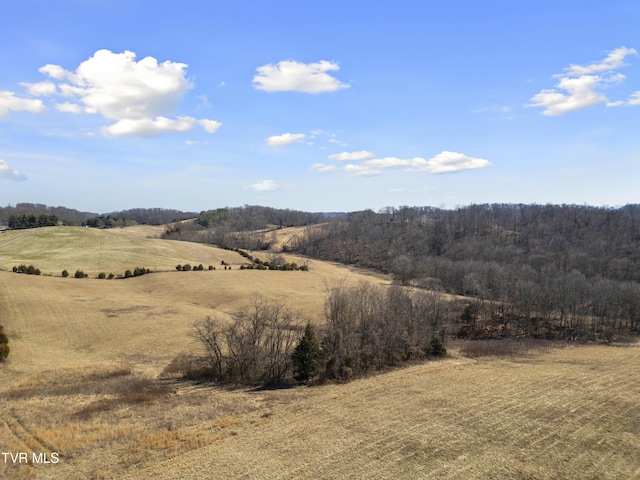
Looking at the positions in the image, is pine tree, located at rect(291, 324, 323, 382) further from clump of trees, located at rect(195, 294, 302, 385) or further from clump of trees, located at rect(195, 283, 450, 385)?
clump of trees, located at rect(195, 294, 302, 385)

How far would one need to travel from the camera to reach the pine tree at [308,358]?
2900cm

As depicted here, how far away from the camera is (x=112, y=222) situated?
604ft

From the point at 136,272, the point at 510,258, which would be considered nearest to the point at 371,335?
the point at 136,272

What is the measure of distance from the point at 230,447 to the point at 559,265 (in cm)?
10257

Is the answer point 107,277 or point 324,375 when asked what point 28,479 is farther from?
point 107,277

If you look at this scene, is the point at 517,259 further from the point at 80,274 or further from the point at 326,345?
the point at 80,274

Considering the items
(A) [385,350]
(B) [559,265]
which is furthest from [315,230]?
(A) [385,350]

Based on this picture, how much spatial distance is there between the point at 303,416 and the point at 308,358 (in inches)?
320

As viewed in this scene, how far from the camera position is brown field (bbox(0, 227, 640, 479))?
15.6m

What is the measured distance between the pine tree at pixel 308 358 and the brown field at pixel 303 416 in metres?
2.08

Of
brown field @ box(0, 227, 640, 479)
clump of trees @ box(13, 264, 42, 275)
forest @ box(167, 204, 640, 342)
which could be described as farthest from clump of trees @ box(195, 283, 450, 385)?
clump of trees @ box(13, 264, 42, 275)

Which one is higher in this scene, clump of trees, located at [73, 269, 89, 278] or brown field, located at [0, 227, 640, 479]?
clump of trees, located at [73, 269, 89, 278]

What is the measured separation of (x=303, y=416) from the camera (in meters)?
20.9

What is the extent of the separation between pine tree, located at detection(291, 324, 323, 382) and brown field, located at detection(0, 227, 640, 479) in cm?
208
